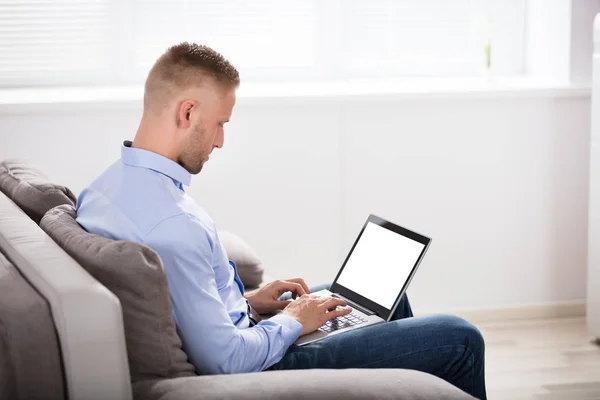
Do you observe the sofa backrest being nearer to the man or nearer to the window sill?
the man

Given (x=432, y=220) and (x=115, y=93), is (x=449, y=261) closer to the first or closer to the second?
(x=432, y=220)

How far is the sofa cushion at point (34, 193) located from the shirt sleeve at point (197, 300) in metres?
0.60

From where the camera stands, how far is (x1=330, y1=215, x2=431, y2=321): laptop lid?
7.07ft

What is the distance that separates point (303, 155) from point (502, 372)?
1175 millimetres

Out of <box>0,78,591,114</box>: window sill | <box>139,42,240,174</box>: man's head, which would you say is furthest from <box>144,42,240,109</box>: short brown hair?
<box>0,78,591,114</box>: window sill

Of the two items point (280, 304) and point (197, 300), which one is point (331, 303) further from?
point (197, 300)

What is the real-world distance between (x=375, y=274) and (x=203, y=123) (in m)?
0.67

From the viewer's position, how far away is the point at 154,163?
183cm

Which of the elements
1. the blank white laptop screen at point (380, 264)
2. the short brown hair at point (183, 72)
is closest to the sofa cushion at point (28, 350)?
the short brown hair at point (183, 72)

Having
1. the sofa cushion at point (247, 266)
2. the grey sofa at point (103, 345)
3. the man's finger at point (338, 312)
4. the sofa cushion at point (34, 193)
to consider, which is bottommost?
the sofa cushion at point (247, 266)

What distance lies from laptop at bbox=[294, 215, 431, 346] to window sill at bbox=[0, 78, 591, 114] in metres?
1.30

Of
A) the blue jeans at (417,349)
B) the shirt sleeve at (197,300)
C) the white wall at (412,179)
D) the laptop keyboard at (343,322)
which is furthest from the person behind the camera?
the white wall at (412,179)

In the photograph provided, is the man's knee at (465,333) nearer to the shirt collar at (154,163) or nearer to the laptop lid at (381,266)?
the laptop lid at (381,266)

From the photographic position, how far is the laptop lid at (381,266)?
2154 mm
